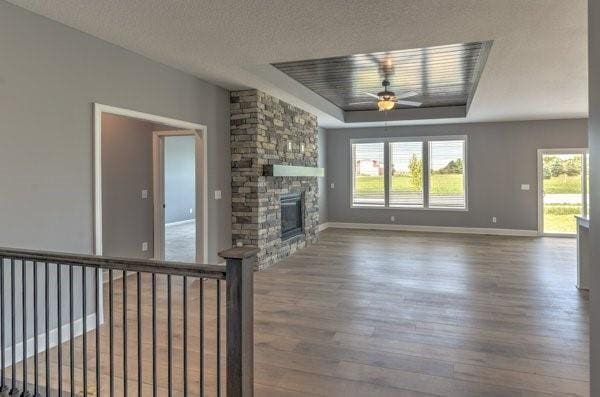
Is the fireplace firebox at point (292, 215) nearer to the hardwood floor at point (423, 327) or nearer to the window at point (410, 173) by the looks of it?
the hardwood floor at point (423, 327)

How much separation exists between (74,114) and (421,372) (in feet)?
11.6

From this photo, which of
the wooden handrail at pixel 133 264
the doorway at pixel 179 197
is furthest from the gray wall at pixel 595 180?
the doorway at pixel 179 197

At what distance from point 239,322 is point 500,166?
8.98 meters

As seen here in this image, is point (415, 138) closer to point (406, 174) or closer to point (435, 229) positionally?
point (406, 174)

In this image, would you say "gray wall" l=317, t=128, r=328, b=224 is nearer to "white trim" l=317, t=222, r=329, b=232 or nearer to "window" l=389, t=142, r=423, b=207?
"white trim" l=317, t=222, r=329, b=232

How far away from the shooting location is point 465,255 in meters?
6.84

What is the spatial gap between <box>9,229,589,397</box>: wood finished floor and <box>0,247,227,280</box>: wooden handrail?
3.34 ft

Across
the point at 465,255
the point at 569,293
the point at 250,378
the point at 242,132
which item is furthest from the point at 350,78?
the point at 250,378

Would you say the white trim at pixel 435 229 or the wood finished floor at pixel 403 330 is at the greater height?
the white trim at pixel 435 229

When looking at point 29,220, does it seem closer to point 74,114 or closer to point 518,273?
point 74,114

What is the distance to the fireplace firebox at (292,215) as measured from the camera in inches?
274

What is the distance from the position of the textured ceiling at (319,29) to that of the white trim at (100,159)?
646 millimetres

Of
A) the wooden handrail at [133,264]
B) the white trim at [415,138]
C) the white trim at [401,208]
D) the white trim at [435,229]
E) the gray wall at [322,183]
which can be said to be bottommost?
the white trim at [435,229]

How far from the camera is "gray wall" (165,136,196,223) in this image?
1153 centimetres
